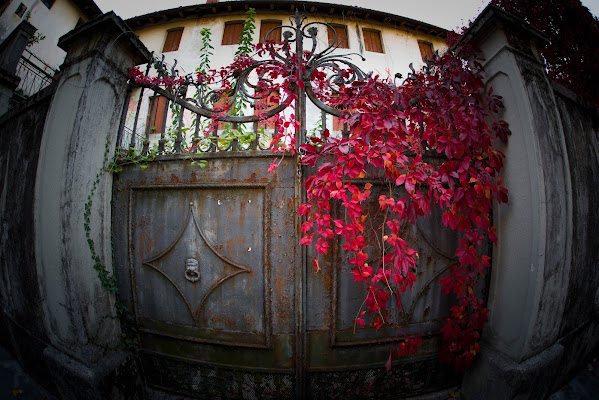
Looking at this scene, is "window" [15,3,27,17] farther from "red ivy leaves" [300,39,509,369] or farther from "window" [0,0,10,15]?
"red ivy leaves" [300,39,509,369]

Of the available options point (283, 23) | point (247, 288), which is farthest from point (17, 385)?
point (283, 23)

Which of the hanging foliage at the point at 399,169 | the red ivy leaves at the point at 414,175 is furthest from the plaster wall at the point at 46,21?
the red ivy leaves at the point at 414,175

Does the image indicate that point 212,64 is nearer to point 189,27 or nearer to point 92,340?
point 189,27

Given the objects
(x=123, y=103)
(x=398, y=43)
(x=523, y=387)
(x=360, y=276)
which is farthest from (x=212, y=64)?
(x=523, y=387)

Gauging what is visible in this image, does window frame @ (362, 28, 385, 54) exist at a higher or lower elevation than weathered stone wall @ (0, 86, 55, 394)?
higher

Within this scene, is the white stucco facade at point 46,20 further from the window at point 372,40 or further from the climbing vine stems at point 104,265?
the window at point 372,40

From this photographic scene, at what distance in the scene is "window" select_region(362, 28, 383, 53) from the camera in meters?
12.1

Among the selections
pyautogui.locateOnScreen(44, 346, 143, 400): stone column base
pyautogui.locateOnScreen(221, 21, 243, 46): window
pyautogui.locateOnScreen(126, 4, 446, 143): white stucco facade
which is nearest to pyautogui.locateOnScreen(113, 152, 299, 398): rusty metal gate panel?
pyautogui.locateOnScreen(44, 346, 143, 400): stone column base

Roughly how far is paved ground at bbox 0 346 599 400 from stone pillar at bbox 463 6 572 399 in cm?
68

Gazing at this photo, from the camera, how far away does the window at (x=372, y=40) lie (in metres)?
12.1

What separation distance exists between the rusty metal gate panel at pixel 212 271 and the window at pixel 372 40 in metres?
12.8

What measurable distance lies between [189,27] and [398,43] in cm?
1097

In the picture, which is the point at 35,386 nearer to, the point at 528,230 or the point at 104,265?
the point at 104,265

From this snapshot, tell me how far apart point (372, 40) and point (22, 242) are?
14.6 m
